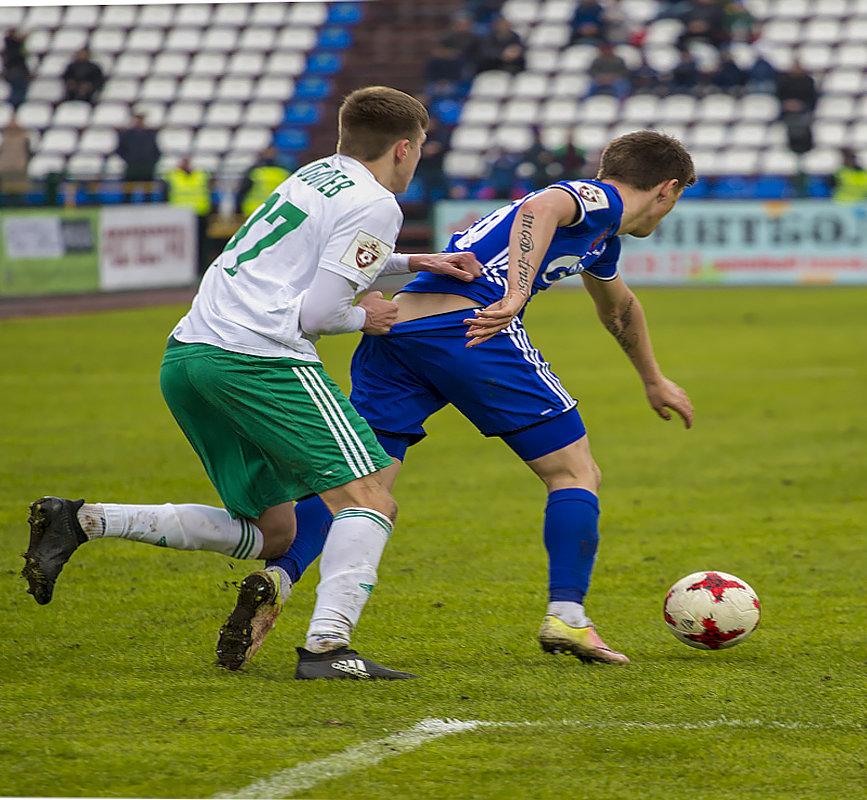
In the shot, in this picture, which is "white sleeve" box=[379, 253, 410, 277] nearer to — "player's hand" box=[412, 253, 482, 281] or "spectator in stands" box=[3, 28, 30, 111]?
"player's hand" box=[412, 253, 482, 281]

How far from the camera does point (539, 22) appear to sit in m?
28.5

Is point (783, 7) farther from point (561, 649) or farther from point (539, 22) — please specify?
point (561, 649)

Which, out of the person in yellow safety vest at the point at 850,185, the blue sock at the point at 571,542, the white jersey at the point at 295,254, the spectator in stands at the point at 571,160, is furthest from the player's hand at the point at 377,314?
the spectator in stands at the point at 571,160

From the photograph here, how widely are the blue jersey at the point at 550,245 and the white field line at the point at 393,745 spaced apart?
4.40 feet

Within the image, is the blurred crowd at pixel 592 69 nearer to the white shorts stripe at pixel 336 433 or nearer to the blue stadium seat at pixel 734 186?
the blue stadium seat at pixel 734 186

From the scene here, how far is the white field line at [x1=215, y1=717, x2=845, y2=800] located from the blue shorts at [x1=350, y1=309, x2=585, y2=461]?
995 mm

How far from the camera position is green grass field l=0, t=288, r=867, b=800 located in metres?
3.02

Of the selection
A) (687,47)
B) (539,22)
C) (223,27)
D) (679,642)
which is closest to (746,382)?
(679,642)

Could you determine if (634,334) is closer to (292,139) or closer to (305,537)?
(305,537)

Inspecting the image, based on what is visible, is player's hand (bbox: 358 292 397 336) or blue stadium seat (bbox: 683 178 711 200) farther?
blue stadium seat (bbox: 683 178 711 200)

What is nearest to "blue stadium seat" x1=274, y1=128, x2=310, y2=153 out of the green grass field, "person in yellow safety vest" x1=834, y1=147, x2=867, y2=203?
"person in yellow safety vest" x1=834, y1=147, x2=867, y2=203

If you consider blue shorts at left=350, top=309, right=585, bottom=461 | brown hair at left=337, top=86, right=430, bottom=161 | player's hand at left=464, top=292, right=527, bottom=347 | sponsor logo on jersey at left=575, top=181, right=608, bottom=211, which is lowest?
blue shorts at left=350, top=309, right=585, bottom=461

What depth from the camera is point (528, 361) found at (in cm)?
410

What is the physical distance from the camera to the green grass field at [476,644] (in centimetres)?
302
